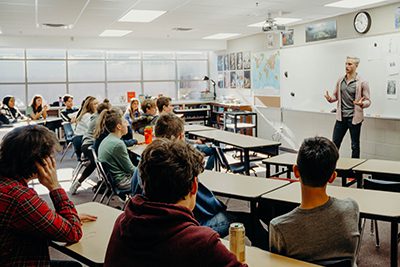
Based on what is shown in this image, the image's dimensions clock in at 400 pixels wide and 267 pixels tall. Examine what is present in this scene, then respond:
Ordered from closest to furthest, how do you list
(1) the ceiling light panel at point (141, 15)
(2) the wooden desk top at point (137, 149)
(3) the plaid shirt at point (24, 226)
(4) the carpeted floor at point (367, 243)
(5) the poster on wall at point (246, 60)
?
(3) the plaid shirt at point (24, 226) < (4) the carpeted floor at point (367, 243) < (2) the wooden desk top at point (137, 149) < (1) the ceiling light panel at point (141, 15) < (5) the poster on wall at point (246, 60)

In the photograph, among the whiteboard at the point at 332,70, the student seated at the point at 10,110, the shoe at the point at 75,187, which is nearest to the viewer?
the shoe at the point at 75,187

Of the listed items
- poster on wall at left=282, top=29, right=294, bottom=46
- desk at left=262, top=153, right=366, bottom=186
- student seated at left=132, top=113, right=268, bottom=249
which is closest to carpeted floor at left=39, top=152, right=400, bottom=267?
desk at left=262, top=153, right=366, bottom=186

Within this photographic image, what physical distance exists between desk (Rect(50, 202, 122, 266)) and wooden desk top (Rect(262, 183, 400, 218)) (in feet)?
3.52

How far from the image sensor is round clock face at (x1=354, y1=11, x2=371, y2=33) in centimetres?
641

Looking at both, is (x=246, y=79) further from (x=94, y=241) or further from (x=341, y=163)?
(x=94, y=241)

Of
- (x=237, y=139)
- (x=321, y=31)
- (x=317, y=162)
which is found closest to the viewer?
(x=317, y=162)

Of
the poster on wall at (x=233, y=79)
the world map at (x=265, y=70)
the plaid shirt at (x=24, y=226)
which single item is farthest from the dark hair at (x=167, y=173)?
the poster on wall at (x=233, y=79)

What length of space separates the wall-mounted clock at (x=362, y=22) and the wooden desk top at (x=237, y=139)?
2651 mm

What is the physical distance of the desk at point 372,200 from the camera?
236cm

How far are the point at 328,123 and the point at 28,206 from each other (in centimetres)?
667

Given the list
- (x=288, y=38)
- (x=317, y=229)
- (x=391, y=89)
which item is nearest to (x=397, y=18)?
(x=391, y=89)

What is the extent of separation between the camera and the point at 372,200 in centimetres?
260

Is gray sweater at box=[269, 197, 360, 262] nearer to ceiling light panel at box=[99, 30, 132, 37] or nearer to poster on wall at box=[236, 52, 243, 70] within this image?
ceiling light panel at box=[99, 30, 132, 37]

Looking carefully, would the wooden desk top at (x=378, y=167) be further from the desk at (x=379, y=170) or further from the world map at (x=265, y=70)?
the world map at (x=265, y=70)
